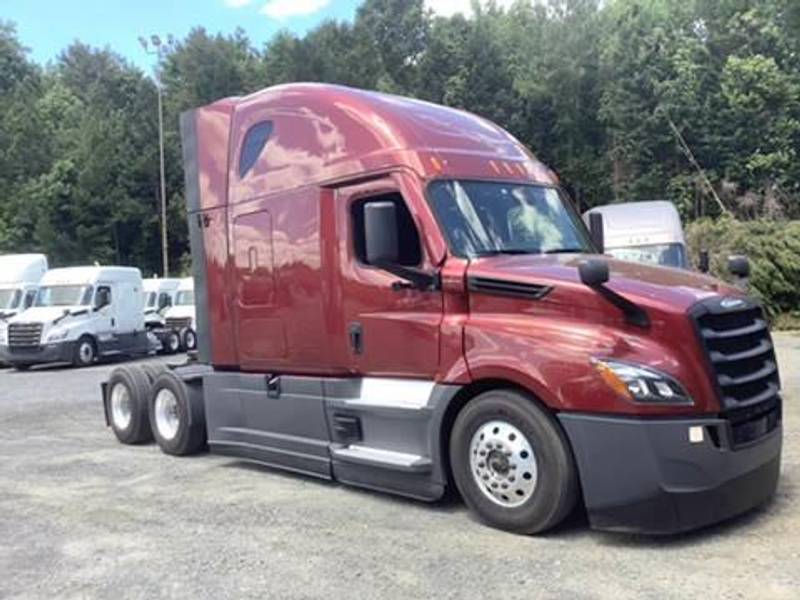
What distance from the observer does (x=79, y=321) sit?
23.6m

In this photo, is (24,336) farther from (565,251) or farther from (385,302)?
(565,251)

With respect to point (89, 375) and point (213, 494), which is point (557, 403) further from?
point (89, 375)

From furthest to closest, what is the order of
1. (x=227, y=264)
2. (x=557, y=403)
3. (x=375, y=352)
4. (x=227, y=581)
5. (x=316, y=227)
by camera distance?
(x=227, y=264), (x=316, y=227), (x=375, y=352), (x=557, y=403), (x=227, y=581)

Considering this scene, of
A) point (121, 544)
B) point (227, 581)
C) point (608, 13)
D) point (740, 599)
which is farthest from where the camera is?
point (608, 13)

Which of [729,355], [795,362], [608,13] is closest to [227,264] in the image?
[729,355]

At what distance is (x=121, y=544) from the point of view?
602 centimetres

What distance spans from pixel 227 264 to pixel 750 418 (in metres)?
4.81

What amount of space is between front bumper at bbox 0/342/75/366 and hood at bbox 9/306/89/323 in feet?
2.32

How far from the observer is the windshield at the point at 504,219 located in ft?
21.5

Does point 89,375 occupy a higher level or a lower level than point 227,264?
lower

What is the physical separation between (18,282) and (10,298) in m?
0.63

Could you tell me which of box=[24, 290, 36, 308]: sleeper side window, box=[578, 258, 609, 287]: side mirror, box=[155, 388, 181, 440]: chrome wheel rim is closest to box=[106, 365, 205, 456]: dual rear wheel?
box=[155, 388, 181, 440]: chrome wheel rim

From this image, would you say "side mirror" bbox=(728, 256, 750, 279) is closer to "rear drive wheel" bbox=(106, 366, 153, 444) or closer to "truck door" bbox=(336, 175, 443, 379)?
"truck door" bbox=(336, 175, 443, 379)

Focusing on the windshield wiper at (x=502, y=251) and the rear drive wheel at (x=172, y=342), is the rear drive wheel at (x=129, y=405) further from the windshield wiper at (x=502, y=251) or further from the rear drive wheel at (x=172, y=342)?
the rear drive wheel at (x=172, y=342)
